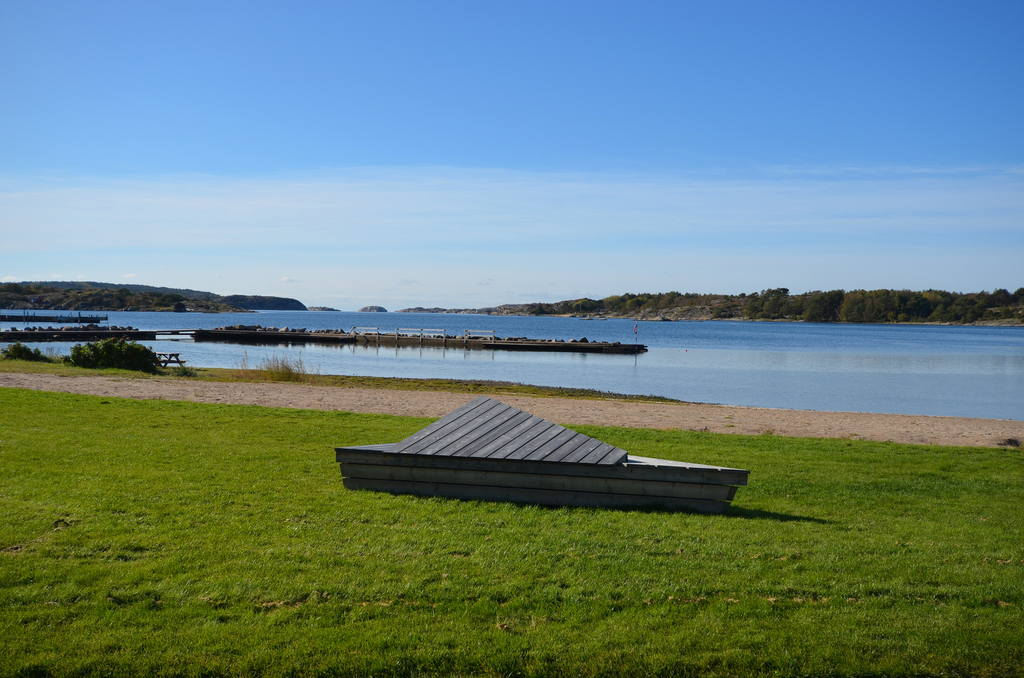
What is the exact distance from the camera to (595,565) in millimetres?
5387

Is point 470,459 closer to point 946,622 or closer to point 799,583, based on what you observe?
point 799,583

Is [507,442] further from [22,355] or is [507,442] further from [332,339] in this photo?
[332,339]

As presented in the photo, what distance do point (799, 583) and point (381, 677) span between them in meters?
3.15

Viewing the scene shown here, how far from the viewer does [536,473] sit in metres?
7.00

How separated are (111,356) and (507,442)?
24.1 m

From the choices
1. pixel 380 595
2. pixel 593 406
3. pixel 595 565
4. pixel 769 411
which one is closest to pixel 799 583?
pixel 595 565

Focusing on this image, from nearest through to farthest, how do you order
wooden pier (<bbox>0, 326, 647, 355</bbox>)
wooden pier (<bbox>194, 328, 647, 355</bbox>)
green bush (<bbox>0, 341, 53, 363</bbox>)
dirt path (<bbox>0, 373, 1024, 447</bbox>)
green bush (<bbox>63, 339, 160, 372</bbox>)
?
1. dirt path (<bbox>0, 373, 1024, 447</bbox>)
2. green bush (<bbox>63, 339, 160, 372</bbox>)
3. green bush (<bbox>0, 341, 53, 363</bbox>)
4. wooden pier (<bbox>0, 326, 647, 355</bbox>)
5. wooden pier (<bbox>194, 328, 647, 355</bbox>)

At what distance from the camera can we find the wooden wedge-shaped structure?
22.7 feet

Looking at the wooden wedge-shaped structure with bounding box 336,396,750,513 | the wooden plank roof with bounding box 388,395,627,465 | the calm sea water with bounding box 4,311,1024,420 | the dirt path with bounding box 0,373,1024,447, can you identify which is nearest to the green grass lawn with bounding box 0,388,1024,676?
the wooden wedge-shaped structure with bounding box 336,396,750,513

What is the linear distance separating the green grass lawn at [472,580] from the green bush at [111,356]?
19.3 m

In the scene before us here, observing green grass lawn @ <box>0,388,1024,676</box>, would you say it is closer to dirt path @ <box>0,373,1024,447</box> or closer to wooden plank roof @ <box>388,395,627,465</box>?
wooden plank roof @ <box>388,395,627,465</box>

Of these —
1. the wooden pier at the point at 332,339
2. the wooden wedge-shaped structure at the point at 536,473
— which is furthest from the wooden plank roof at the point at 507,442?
the wooden pier at the point at 332,339

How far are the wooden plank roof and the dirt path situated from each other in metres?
7.73

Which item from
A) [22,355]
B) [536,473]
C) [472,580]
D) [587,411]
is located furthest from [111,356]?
[472,580]
